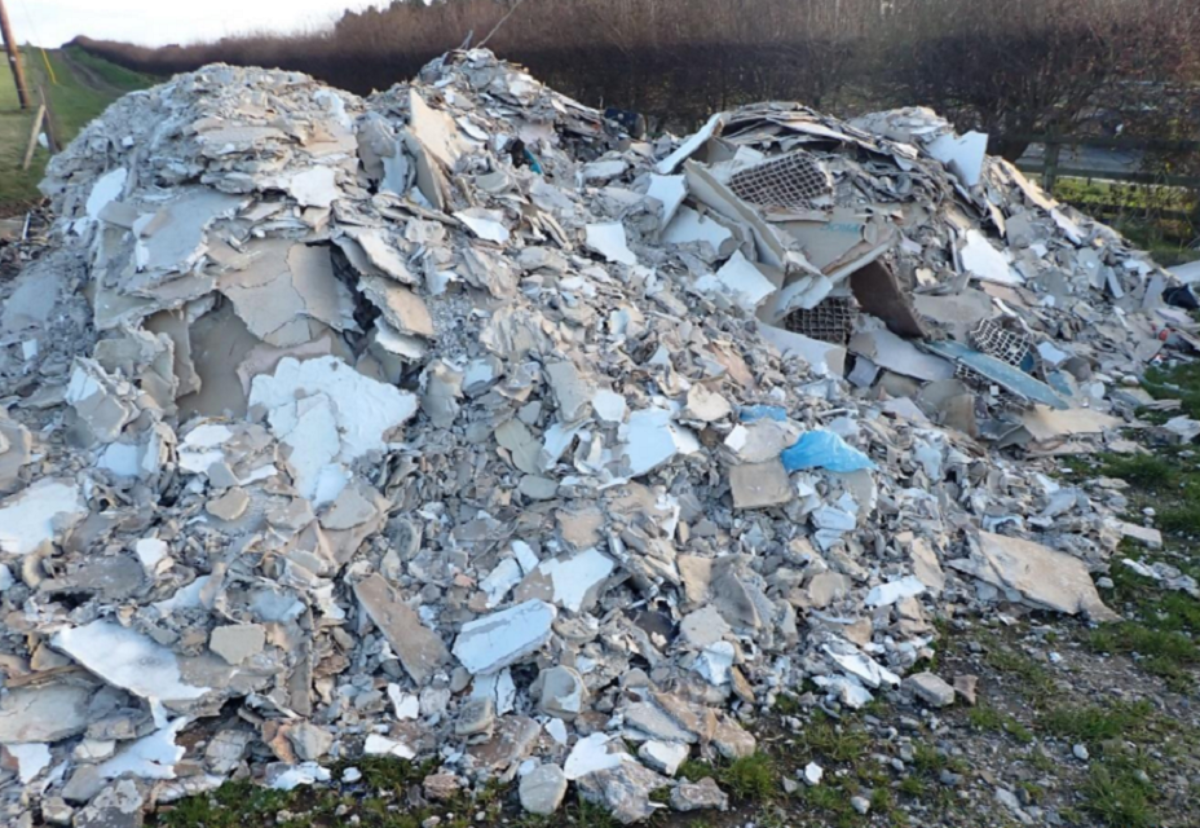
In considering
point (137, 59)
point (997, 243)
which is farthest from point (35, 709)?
Result: point (137, 59)

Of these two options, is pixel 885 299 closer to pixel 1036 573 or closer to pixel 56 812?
pixel 1036 573

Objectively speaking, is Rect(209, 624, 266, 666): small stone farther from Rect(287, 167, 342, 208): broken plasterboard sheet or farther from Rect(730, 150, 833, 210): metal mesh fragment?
Rect(730, 150, 833, 210): metal mesh fragment

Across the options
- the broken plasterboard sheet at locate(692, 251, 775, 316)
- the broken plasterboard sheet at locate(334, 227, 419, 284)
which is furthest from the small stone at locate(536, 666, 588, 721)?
the broken plasterboard sheet at locate(692, 251, 775, 316)

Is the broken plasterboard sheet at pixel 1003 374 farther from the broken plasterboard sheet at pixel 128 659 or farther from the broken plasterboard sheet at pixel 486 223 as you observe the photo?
the broken plasterboard sheet at pixel 128 659

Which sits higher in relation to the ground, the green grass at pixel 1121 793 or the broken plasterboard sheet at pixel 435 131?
the broken plasterboard sheet at pixel 435 131

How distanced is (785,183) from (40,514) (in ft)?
17.2

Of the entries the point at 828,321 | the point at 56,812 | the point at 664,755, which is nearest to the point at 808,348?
the point at 828,321

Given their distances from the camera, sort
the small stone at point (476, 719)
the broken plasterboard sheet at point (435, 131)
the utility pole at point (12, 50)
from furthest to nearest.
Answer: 1. the utility pole at point (12, 50)
2. the broken plasterboard sheet at point (435, 131)
3. the small stone at point (476, 719)

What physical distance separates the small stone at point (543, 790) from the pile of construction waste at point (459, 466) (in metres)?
0.01

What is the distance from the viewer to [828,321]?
240 inches

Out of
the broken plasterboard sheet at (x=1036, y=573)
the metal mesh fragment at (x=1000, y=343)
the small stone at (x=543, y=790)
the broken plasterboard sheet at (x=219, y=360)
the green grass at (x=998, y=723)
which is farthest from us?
the metal mesh fragment at (x=1000, y=343)

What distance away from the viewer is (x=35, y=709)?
317 cm

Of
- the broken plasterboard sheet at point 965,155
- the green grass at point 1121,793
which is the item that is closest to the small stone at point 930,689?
the green grass at point 1121,793

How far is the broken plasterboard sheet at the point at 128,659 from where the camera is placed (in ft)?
10.5
